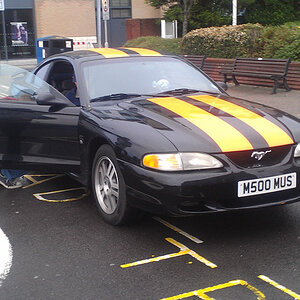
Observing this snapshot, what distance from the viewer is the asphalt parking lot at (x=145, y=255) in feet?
11.5

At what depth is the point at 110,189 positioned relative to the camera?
4.60 meters

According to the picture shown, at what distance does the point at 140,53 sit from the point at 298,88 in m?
8.47

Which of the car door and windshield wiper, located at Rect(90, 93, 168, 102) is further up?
windshield wiper, located at Rect(90, 93, 168, 102)

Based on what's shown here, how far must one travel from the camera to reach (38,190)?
5961 millimetres

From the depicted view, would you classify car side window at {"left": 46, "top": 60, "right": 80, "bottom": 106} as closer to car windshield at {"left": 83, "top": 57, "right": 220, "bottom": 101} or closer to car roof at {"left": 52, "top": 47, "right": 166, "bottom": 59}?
car roof at {"left": 52, "top": 47, "right": 166, "bottom": 59}

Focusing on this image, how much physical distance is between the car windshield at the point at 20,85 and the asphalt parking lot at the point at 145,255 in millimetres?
1106

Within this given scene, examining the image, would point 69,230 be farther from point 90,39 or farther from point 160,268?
point 90,39

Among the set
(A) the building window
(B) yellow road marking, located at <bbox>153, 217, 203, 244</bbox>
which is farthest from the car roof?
(A) the building window

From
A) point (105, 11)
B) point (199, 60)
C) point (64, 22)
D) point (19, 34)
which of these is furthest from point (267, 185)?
point (64, 22)

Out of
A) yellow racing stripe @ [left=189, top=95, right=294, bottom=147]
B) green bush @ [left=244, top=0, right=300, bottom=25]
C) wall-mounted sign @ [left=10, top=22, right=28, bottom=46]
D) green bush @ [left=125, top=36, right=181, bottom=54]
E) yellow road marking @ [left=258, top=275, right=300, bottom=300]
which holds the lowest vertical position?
yellow road marking @ [left=258, top=275, right=300, bottom=300]

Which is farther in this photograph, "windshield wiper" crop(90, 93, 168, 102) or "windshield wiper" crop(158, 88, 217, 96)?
"windshield wiper" crop(158, 88, 217, 96)

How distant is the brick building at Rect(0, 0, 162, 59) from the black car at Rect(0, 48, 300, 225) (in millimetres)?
27963

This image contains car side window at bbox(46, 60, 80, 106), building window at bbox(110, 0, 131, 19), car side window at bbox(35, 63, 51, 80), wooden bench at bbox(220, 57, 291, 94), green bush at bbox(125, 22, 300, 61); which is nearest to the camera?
Answer: car side window at bbox(46, 60, 80, 106)

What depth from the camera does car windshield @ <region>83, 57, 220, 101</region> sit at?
5289 mm
